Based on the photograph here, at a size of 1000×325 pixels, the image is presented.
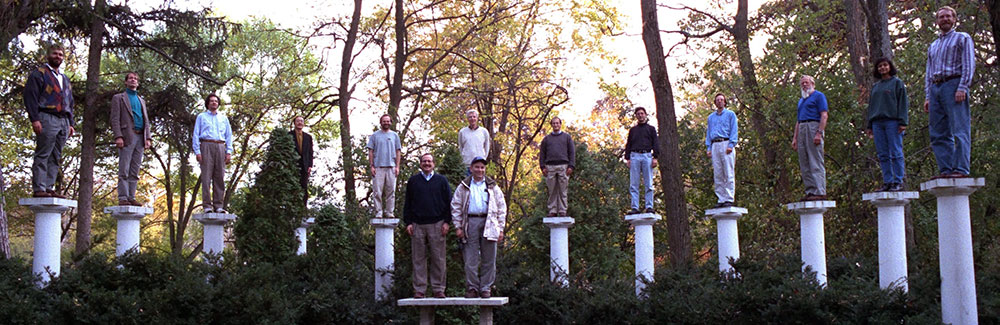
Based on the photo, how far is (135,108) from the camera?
34.5 feet

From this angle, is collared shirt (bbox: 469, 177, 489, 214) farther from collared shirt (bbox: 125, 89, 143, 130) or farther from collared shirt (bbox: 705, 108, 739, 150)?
collared shirt (bbox: 125, 89, 143, 130)

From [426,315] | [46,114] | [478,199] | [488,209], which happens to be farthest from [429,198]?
[46,114]

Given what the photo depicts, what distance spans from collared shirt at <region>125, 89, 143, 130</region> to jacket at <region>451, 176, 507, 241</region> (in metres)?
3.95

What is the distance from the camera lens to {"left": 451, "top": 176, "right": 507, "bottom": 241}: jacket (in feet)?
33.1

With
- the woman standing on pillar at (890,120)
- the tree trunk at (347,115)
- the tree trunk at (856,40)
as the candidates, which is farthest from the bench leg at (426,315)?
the tree trunk at (856,40)

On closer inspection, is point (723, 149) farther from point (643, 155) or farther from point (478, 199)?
point (478, 199)

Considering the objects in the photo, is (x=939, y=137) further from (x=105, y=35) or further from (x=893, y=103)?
(x=105, y=35)

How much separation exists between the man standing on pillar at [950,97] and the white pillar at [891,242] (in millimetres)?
1399

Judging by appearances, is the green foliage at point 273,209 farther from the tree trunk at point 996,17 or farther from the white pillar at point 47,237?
the tree trunk at point 996,17

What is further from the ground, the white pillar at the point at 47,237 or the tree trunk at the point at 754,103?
the tree trunk at the point at 754,103

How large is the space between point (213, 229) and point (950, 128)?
30.0 ft

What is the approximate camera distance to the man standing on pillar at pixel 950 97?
7707 millimetres

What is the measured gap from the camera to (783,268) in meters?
10.5

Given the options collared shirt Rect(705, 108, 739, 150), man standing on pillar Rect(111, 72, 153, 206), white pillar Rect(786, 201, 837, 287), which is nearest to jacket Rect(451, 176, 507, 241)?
collared shirt Rect(705, 108, 739, 150)
